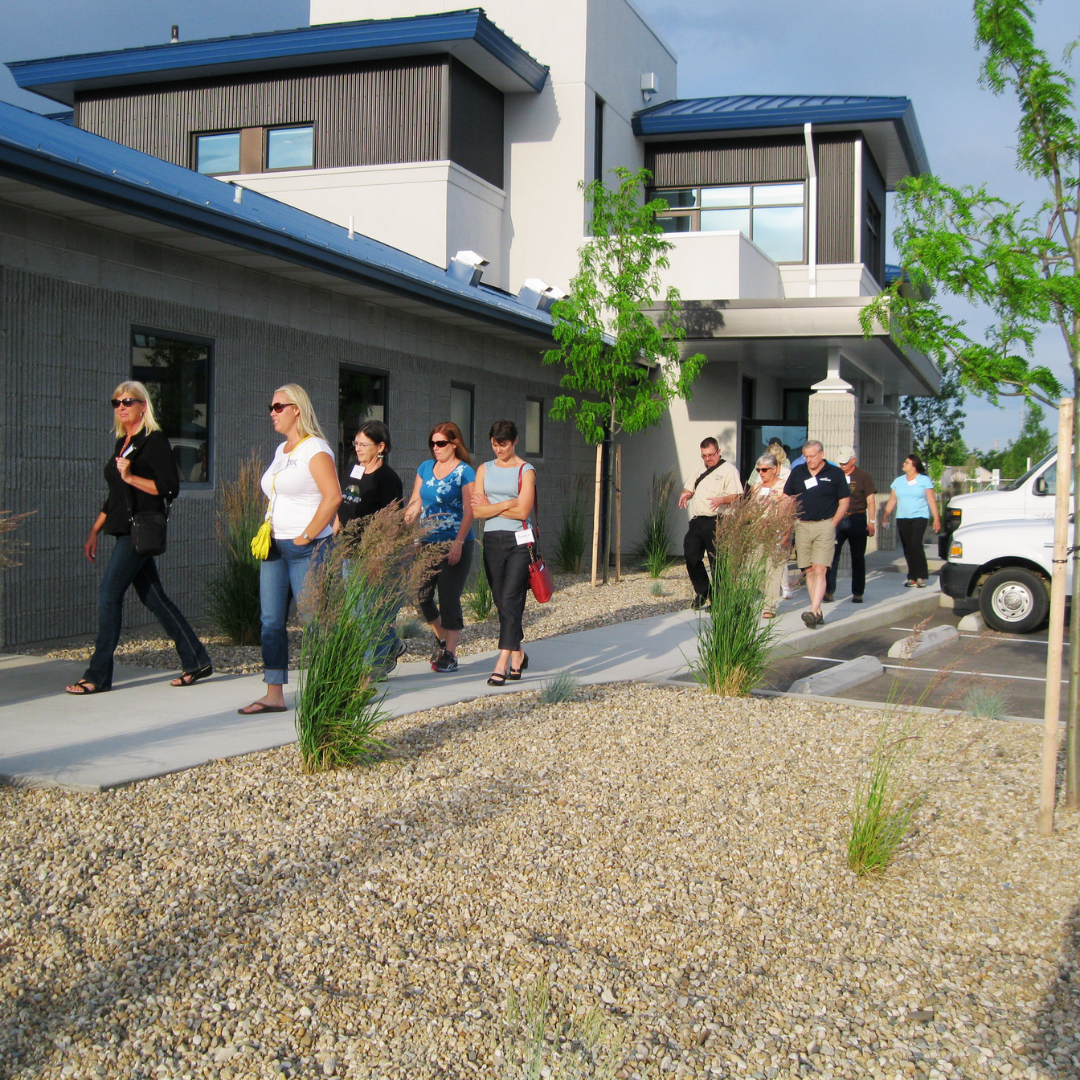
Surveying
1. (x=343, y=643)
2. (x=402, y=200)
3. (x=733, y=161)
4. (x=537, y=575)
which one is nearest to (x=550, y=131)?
(x=402, y=200)

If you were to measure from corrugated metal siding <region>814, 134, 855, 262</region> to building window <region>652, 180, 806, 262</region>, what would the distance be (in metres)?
0.38

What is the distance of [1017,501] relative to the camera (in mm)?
13227

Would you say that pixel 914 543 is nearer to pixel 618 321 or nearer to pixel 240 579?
pixel 618 321

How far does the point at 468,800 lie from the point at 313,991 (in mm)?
1778

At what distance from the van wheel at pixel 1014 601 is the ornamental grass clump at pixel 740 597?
18.9 feet

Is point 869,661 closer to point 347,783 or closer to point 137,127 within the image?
point 347,783

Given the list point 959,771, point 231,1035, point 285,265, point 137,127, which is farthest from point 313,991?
point 137,127

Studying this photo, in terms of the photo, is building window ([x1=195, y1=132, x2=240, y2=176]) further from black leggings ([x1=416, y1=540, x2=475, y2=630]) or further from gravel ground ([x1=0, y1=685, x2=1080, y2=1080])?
gravel ground ([x1=0, y1=685, x2=1080, y2=1080])

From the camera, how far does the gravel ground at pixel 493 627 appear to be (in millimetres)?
8484

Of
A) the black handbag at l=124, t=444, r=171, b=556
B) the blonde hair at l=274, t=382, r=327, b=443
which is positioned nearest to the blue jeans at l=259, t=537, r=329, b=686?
the blonde hair at l=274, t=382, r=327, b=443

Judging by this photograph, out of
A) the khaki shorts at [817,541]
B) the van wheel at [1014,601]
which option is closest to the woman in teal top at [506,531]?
the khaki shorts at [817,541]

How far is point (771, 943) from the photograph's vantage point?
388 cm

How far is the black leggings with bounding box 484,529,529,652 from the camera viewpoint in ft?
24.9

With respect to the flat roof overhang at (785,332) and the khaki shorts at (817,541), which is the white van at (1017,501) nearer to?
the khaki shorts at (817,541)
